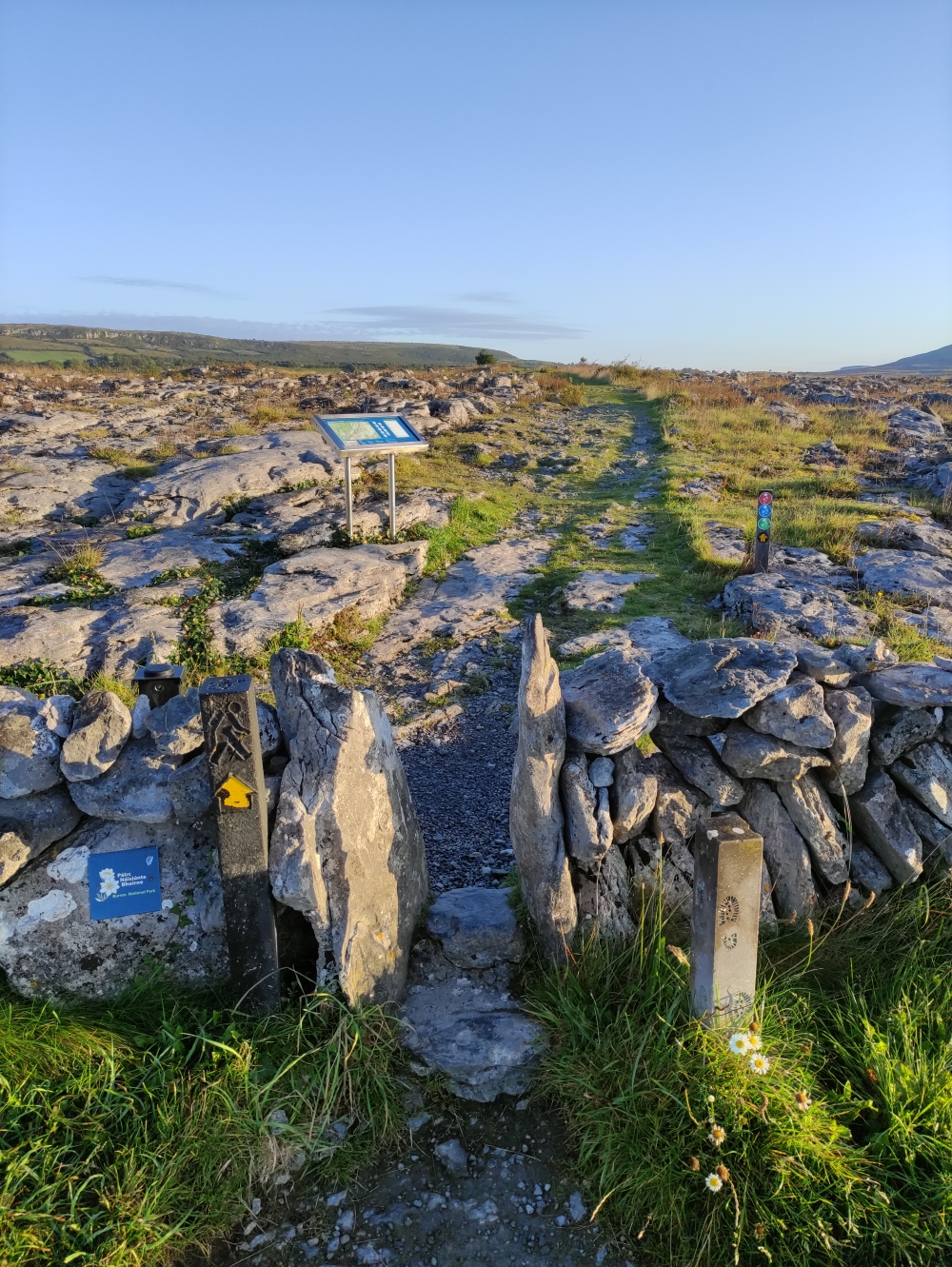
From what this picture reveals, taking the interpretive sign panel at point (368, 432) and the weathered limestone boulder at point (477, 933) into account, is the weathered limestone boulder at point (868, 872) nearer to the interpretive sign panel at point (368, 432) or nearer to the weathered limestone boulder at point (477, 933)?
the weathered limestone boulder at point (477, 933)

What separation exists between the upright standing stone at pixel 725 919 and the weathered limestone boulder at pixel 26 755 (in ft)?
10.3

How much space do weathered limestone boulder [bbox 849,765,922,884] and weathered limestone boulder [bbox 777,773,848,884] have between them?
0.66ft

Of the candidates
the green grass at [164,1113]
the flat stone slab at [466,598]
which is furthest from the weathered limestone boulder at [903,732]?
the flat stone slab at [466,598]

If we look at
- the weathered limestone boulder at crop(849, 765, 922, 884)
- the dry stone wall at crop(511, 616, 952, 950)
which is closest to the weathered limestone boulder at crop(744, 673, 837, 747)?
the dry stone wall at crop(511, 616, 952, 950)

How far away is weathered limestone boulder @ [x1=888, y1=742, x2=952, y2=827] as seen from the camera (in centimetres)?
434

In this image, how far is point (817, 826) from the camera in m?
4.29

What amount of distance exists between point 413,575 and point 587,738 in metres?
8.04

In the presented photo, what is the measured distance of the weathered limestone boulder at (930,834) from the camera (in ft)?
Answer: 14.2

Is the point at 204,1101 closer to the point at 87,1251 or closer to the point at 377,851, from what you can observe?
the point at 87,1251

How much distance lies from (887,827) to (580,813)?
1.80 meters

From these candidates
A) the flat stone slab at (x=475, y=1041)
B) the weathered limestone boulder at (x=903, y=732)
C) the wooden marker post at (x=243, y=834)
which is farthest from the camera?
the weathered limestone boulder at (x=903, y=732)

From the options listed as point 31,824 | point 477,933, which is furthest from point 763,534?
point 31,824

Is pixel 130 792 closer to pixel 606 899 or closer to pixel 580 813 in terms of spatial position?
pixel 580 813

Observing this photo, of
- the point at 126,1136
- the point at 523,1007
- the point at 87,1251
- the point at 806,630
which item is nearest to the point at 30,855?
the point at 126,1136
